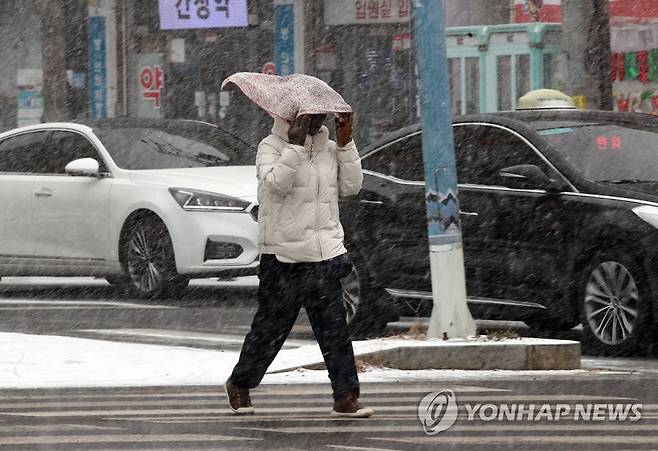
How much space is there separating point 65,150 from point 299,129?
333 inches

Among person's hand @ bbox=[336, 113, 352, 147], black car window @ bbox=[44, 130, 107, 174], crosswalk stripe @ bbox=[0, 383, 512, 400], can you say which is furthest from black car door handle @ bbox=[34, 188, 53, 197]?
person's hand @ bbox=[336, 113, 352, 147]

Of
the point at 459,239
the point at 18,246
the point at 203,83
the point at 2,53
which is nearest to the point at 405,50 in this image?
the point at 203,83

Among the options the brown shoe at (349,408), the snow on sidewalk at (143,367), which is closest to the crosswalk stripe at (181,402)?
the brown shoe at (349,408)

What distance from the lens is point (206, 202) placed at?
15.6 meters

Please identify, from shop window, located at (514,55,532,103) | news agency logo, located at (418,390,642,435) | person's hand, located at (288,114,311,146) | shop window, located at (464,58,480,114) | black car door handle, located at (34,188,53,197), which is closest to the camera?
news agency logo, located at (418,390,642,435)

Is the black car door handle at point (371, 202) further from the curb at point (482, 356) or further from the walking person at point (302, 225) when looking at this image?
the walking person at point (302, 225)

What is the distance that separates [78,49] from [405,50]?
4930 mm

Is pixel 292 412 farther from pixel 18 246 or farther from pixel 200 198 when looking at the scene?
pixel 18 246

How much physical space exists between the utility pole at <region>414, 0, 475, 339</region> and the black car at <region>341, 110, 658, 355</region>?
30.7 inches

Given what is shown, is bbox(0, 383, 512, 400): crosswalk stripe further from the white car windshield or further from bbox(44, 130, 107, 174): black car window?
bbox(44, 130, 107, 174): black car window

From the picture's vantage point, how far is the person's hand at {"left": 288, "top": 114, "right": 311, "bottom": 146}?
348 inches

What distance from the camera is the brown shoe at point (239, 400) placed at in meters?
9.05

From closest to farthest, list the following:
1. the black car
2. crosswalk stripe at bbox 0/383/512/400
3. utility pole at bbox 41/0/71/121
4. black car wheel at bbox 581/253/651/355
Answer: crosswalk stripe at bbox 0/383/512/400
black car wheel at bbox 581/253/651/355
the black car
utility pole at bbox 41/0/71/121

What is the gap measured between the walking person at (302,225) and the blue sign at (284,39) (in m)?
19.5
